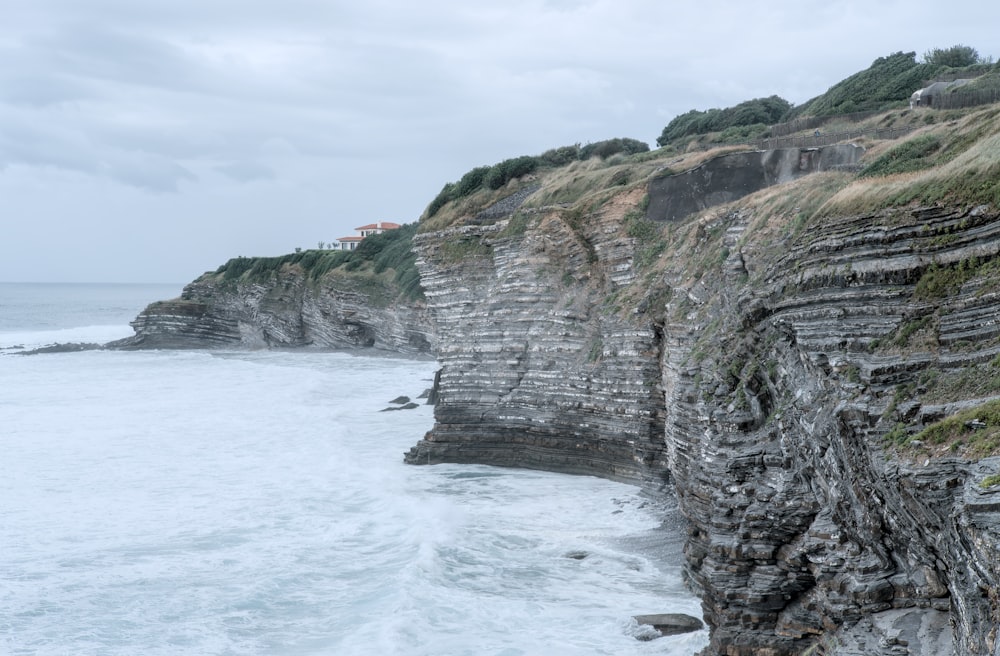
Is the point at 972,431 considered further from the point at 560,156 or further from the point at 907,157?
the point at 560,156

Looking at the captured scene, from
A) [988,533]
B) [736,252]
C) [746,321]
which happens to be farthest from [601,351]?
[988,533]

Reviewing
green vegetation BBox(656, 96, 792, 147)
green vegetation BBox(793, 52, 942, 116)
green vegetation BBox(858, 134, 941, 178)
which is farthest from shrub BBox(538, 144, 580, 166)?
green vegetation BBox(858, 134, 941, 178)

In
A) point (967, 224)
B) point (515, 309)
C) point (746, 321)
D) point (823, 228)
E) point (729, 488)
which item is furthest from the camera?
point (515, 309)

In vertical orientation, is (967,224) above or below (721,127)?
below

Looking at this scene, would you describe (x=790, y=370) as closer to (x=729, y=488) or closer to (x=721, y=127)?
(x=729, y=488)

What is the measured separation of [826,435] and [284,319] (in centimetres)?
5958

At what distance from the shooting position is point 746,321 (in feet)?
50.0

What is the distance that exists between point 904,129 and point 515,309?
12315 mm

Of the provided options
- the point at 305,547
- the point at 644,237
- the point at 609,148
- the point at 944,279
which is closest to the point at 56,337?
the point at 609,148

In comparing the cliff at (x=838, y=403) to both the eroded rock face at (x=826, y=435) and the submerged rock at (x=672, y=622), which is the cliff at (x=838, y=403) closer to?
the eroded rock face at (x=826, y=435)

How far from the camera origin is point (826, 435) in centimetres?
1138

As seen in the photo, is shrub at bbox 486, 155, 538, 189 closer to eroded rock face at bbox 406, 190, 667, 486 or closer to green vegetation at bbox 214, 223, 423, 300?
eroded rock face at bbox 406, 190, 667, 486

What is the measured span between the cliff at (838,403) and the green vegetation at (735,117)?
27.1 m

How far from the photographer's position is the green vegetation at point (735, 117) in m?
48.6
